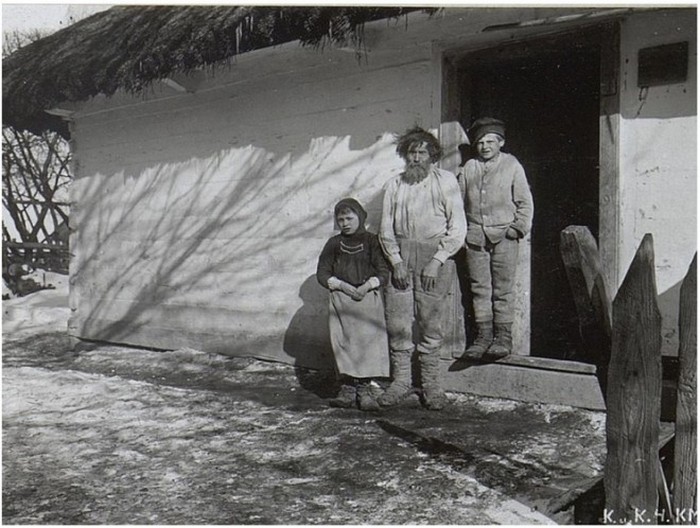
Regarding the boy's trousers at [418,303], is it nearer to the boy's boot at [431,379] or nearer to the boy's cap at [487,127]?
the boy's boot at [431,379]

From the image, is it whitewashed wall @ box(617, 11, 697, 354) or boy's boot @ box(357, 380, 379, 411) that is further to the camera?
boy's boot @ box(357, 380, 379, 411)

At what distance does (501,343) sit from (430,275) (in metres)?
0.73

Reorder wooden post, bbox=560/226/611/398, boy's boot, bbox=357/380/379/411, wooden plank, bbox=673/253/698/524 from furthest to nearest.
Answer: boy's boot, bbox=357/380/379/411, wooden post, bbox=560/226/611/398, wooden plank, bbox=673/253/698/524

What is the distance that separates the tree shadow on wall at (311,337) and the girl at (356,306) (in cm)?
102

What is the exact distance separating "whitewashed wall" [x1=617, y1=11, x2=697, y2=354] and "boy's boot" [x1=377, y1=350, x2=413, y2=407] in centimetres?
158

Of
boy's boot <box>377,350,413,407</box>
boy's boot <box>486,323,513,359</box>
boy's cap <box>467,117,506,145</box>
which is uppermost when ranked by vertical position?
boy's cap <box>467,117,506,145</box>

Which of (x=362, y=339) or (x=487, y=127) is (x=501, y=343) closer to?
(x=362, y=339)

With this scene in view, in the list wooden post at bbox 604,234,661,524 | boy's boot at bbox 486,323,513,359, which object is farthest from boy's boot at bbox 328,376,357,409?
wooden post at bbox 604,234,661,524

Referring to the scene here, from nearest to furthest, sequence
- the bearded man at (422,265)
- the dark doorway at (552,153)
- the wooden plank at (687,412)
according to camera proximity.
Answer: the wooden plank at (687,412)
the bearded man at (422,265)
the dark doorway at (552,153)

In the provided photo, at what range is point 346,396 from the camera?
5152mm

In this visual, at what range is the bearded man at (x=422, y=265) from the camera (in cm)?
506

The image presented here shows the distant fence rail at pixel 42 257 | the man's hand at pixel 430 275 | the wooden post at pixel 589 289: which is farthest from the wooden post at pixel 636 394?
the distant fence rail at pixel 42 257

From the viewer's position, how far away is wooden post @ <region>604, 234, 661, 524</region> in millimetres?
2553

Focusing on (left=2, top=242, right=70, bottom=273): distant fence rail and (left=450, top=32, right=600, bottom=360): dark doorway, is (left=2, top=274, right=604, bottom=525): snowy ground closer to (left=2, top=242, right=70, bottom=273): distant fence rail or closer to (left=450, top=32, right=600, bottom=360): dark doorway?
(left=450, top=32, right=600, bottom=360): dark doorway
